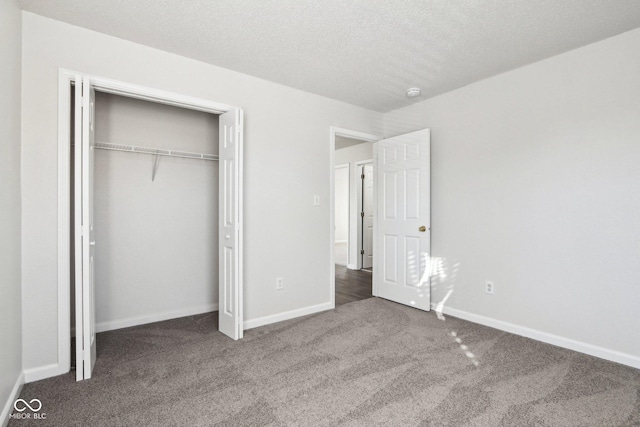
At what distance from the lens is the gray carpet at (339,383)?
1.86m

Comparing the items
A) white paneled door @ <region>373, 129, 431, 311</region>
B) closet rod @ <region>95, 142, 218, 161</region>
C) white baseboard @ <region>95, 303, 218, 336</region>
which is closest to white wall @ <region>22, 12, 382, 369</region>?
closet rod @ <region>95, 142, 218, 161</region>

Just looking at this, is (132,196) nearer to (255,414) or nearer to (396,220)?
(255,414)

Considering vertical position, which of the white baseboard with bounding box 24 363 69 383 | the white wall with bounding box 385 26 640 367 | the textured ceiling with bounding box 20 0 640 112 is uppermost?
the textured ceiling with bounding box 20 0 640 112

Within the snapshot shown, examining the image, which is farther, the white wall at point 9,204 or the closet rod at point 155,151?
the closet rod at point 155,151

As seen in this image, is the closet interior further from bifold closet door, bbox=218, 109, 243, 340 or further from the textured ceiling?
the textured ceiling

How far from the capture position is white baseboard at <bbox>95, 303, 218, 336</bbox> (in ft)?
10.6

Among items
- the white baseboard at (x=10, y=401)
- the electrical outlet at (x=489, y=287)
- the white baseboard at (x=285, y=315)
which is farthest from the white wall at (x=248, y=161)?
the electrical outlet at (x=489, y=287)

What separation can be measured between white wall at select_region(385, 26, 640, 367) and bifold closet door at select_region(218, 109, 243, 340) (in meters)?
2.23

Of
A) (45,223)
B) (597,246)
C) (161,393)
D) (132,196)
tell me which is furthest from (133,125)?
(597,246)

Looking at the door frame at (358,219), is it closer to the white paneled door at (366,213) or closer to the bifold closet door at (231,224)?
the white paneled door at (366,213)

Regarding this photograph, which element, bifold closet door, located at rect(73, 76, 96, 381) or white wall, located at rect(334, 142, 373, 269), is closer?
bifold closet door, located at rect(73, 76, 96, 381)

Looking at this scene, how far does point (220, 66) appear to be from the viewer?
3119mm

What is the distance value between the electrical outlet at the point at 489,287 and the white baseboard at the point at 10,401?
371 centimetres

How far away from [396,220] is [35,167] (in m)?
3.48
